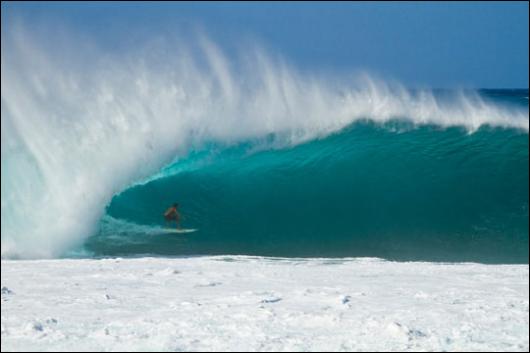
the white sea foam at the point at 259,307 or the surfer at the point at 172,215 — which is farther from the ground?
the surfer at the point at 172,215

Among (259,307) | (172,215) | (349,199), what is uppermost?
(349,199)

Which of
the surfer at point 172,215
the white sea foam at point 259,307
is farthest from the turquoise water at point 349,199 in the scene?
the white sea foam at point 259,307

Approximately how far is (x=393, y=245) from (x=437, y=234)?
0.82m

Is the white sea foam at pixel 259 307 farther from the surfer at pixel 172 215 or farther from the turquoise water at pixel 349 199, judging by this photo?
the surfer at pixel 172 215

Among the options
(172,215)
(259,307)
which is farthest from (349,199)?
(259,307)

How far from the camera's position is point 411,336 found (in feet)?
12.7

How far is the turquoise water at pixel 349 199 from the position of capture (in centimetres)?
929

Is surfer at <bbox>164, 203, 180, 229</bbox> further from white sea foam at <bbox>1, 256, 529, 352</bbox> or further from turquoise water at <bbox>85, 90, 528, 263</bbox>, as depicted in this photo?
white sea foam at <bbox>1, 256, 529, 352</bbox>

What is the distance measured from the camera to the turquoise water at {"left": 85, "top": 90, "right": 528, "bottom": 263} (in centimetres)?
929

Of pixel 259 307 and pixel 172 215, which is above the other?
pixel 172 215

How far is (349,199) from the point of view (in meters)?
11.1

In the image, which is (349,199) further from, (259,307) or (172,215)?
(259,307)

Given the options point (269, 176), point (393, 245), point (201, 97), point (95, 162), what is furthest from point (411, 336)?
point (201, 97)

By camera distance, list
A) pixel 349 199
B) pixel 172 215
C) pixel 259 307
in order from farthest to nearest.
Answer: pixel 349 199
pixel 172 215
pixel 259 307
